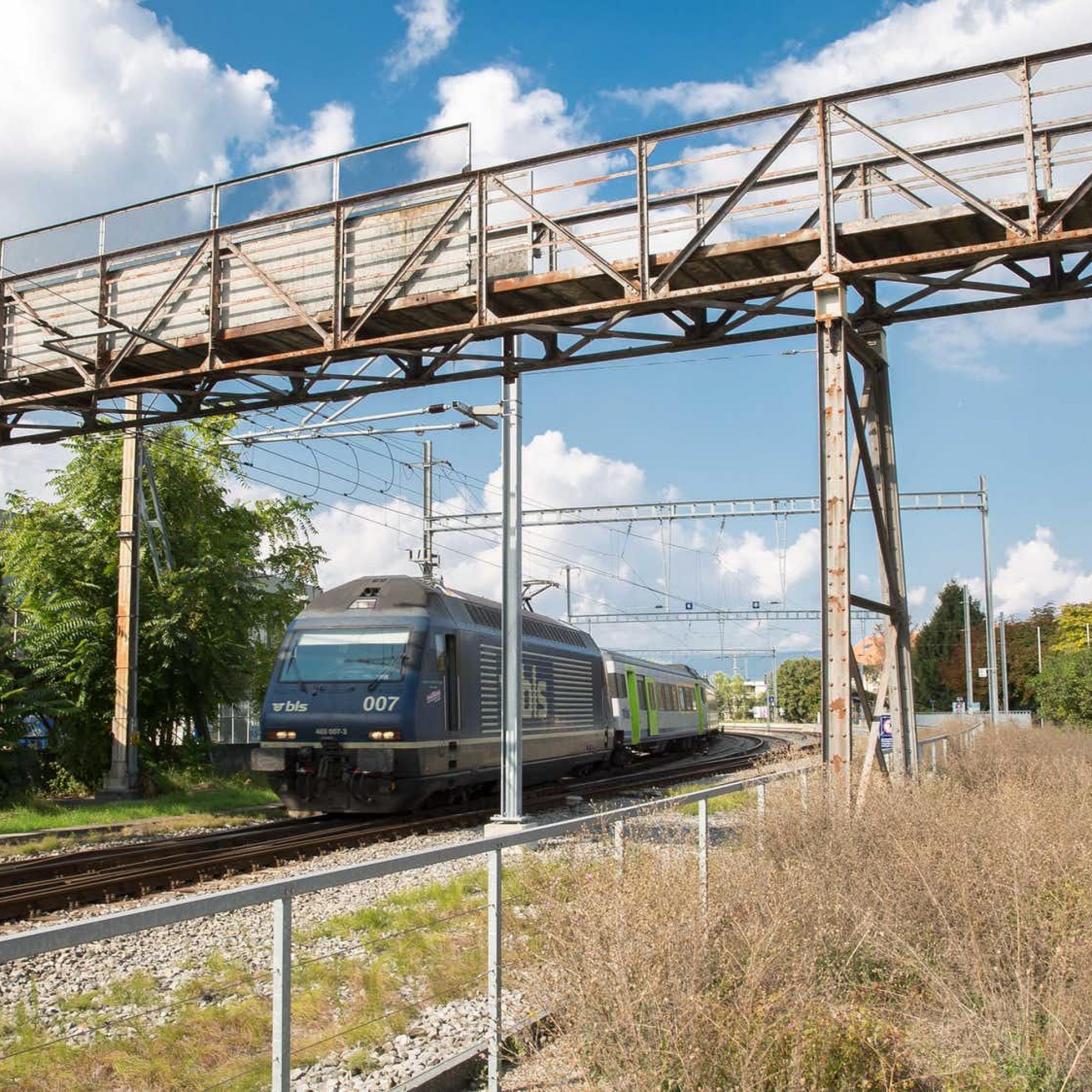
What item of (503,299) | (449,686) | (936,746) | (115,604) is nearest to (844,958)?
(503,299)

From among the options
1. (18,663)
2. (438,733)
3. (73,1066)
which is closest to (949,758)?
(438,733)

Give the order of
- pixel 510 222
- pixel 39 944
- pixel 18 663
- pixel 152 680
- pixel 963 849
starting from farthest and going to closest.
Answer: pixel 152 680
pixel 18 663
pixel 510 222
pixel 963 849
pixel 39 944

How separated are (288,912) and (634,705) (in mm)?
24422

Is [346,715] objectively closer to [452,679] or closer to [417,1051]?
[452,679]

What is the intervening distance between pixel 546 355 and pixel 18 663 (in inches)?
462

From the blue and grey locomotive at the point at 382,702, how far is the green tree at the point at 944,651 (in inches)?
2423

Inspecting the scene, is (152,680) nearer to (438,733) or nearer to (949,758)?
(438,733)

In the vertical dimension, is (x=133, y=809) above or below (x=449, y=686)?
below

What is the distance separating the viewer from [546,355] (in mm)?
12406

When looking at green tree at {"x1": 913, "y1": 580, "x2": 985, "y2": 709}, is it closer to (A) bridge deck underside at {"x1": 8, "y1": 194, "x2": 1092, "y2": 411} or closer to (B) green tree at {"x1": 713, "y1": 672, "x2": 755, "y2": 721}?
(B) green tree at {"x1": 713, "y1": 672, "x2": 755, "y2": 721}

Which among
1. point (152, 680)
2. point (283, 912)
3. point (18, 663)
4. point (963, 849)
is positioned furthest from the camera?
point (152, 680)

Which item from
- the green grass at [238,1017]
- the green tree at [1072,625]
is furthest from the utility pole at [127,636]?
the green tree at [1072,625]

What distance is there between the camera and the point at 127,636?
1884cm

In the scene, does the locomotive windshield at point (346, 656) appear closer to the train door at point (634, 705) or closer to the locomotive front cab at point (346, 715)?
the locomotive front cab at point (346, 715)
